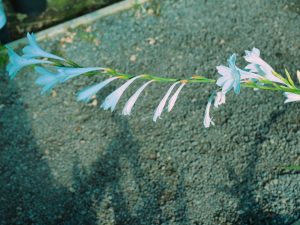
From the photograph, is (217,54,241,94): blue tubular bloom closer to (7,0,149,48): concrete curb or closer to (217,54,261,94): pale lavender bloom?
(217,54,261,94): pale lavender bloom

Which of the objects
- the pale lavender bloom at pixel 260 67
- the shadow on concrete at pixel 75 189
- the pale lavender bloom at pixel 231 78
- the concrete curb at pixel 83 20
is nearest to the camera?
the pale lavender bloom at pixel 231 78

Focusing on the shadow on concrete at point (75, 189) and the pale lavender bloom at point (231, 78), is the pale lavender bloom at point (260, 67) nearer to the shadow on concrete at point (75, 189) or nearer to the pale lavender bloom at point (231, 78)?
the pale lavender bloom at point (231, 78)

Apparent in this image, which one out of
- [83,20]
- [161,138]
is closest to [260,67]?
[161,138]

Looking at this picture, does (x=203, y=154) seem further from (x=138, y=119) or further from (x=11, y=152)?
(x=11, y=152)

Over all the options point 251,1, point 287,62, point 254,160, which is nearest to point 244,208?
point 254,160

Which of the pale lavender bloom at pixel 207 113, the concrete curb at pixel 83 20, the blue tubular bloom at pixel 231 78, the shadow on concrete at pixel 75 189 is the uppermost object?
the concrete curb at pixel 83 20

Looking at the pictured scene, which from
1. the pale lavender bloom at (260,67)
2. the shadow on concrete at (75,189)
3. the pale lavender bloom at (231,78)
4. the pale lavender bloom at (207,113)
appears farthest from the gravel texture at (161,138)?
the pale lavender bloom at (231,78)
